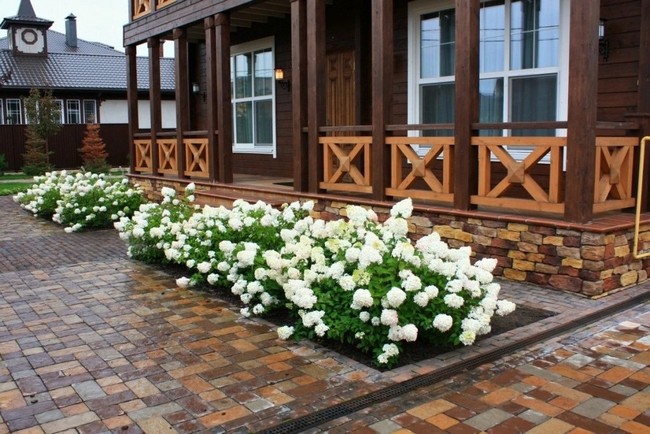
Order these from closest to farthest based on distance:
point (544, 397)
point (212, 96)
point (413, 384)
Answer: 1. point (544, 397)
2. point (413, 384)
3. point (212, 96)

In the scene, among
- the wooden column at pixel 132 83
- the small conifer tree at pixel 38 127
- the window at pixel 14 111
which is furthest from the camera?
the window at pixel 14 111

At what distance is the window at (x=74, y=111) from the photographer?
2791 cm

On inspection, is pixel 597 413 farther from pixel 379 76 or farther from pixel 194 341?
pixel 379 76

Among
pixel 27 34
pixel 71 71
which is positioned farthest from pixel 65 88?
pixel 27 34

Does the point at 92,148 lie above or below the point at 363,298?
above

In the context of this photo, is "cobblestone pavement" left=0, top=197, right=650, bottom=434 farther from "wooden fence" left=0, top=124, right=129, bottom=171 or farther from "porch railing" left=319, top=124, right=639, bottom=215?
"wooden fence" left=0, top=124, right=129, bottom=171

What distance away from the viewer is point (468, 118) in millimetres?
6379

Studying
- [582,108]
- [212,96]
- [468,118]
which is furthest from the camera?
[212,96]

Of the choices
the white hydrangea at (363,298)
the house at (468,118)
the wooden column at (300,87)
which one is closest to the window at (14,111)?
the house at (468,118)

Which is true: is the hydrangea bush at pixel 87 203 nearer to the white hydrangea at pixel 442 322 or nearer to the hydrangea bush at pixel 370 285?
the hydrangea bush at pixel 370 285

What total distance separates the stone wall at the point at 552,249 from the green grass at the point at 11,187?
43.9 feet

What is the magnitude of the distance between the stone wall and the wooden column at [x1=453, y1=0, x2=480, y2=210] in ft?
1.05

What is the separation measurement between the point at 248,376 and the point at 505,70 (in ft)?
17.5

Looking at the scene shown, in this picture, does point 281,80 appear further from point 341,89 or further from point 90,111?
point 90,111
